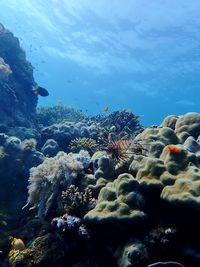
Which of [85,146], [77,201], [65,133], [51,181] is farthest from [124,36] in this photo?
[77,201]

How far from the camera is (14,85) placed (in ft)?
54.2

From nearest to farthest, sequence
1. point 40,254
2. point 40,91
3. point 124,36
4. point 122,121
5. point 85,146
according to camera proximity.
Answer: point 40,254
point 85,146
point 122,121
point 40,91
point 124,36

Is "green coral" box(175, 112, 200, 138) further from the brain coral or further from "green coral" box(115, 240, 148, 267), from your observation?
"green coral" box(115, 240, 148, 267)

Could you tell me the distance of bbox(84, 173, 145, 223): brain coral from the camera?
15.9 ft

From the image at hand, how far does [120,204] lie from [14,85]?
13122mm

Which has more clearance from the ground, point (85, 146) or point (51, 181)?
point (85, 146)

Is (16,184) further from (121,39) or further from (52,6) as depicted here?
(121,39)

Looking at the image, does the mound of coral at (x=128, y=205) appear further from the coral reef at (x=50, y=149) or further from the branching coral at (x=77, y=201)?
the coral reef at (x=50, y=149)

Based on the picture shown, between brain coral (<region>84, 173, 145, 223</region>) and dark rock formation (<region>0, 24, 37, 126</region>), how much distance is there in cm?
988

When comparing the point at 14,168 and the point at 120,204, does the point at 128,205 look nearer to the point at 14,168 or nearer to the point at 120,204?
the point at 120,204

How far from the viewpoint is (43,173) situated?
6422 millimetres

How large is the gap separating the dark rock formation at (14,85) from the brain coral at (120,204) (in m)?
9.88

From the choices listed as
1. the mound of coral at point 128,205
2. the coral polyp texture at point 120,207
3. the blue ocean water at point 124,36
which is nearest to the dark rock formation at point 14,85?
the blue ocean water at point 124,36

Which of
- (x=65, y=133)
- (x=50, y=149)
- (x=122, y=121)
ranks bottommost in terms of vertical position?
(x=50, y=149)
